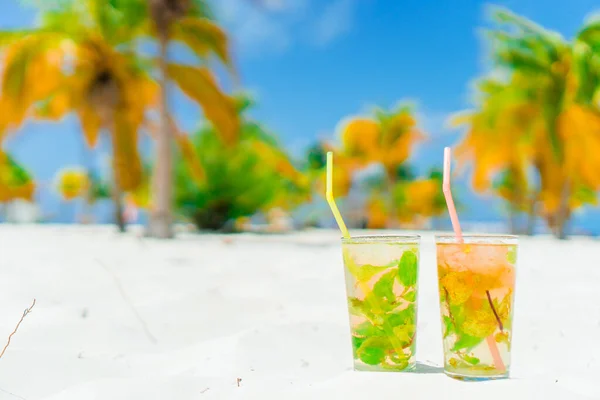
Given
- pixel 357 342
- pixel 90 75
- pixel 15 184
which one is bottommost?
pixel 357 342

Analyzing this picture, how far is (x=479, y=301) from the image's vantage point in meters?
1.55

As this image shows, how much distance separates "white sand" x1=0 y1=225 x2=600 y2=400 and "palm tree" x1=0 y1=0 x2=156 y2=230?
245 inches

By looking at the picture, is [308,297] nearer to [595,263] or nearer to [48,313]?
[48,313]

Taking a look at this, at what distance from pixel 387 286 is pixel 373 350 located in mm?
196

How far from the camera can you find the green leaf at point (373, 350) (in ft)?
5.34

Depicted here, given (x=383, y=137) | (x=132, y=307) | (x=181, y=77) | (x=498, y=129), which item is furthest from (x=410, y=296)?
(x=383, y=137)

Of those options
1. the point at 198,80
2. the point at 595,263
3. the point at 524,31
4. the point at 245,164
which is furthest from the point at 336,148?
the point at 595,263

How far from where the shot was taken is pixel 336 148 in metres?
27.7

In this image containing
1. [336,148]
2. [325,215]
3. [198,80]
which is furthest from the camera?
[325,215]

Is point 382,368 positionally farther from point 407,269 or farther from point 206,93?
point 206,93

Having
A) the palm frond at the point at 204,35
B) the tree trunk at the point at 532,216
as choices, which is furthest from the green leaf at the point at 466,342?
the tree trunk at the point at 532,216

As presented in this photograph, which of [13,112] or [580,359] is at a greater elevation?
[13,112]

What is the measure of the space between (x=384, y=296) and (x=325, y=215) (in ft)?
98.5

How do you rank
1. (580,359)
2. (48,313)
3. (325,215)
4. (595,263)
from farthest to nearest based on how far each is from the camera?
(325,215) → (595,263) → (48,313) → (580,359)
